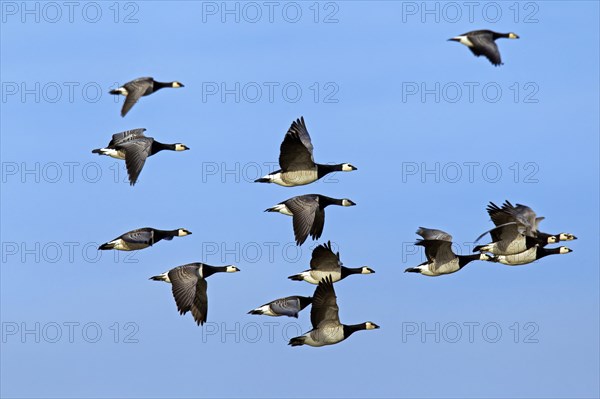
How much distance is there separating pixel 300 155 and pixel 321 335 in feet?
10.6

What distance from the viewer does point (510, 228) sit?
3136 centimetres

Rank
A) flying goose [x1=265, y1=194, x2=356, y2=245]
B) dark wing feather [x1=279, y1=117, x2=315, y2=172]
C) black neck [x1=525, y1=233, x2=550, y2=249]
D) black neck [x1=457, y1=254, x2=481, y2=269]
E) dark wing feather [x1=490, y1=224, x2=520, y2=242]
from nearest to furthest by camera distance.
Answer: dark wing feather [x1=279, y1=117, x2=315, y2=172]
flying goose [x1=265, y1=194, x2=356, y2=245]
dark wing feather [x1=490, y1=224, x2=520, y2=242]
black neck [x1=525, y1=233, x2=550, y2=249]
black neck [x1=457, y1=254, x2=481, y2=269]

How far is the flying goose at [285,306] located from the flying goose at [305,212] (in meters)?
1.19

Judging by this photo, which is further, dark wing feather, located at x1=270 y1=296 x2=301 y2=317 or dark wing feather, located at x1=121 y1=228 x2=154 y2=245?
dark wing feather, located at x1=270 y1=296 x2=301 y2=317

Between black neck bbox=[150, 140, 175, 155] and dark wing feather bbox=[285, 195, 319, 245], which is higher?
black neck bbox=[150, 140, 175, 155]

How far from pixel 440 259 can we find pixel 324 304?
3.65 meters

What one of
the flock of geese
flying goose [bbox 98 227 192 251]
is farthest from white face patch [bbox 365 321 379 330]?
flying goose [bbox 98 227 192 251]

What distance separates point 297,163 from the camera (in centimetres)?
3095

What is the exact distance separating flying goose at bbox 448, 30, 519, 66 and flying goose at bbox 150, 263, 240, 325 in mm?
6266

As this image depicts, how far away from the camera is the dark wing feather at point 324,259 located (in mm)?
31281

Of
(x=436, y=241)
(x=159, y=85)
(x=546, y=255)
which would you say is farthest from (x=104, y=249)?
(x=546, y=255)

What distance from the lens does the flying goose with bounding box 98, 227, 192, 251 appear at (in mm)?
31062

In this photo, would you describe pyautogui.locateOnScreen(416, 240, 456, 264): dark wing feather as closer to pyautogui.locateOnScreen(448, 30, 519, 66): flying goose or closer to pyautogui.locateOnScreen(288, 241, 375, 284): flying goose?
pyautogui.locateOnScreen(288, 241, 375, 284): flying goose

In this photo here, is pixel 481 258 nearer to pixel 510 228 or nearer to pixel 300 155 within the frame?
pixel 510 228
